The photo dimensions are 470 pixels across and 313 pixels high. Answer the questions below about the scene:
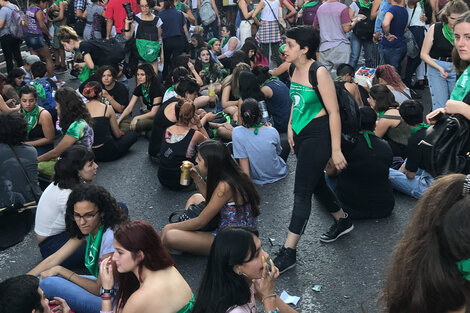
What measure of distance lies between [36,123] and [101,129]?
30.2 inches

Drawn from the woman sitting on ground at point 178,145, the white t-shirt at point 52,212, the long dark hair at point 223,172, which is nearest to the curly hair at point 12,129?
the white t-shirt at point 52,212

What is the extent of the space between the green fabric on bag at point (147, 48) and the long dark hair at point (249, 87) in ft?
8.90

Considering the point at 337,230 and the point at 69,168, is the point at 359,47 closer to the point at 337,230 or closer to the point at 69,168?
the point at 337,230

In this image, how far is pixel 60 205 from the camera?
16.8 feet

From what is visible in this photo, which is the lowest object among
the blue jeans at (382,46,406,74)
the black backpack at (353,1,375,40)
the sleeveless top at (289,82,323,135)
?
the blue jeans at (382,46,406,74)

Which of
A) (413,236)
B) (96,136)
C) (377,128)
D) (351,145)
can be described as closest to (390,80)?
(377,128)

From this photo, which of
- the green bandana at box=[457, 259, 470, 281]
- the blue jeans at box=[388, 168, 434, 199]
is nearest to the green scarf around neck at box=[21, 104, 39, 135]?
the blue jeans at box=[388, 168, 434, 199]

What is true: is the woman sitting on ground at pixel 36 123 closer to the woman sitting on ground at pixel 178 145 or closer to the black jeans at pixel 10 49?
the woman sitting on ground at pixel 178 145

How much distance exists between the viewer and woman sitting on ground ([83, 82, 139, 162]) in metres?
7.60

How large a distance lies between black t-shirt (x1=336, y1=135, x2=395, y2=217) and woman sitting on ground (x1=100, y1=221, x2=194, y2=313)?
7.91ft

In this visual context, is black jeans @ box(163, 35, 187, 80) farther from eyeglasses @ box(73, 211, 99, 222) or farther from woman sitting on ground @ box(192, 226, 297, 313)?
woman sitting on ground @ box(192, 226, 297, 313)

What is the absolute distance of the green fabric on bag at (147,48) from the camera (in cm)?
1010

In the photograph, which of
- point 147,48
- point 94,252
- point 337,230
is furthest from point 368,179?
point 147,48

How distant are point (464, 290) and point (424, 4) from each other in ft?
30.9
